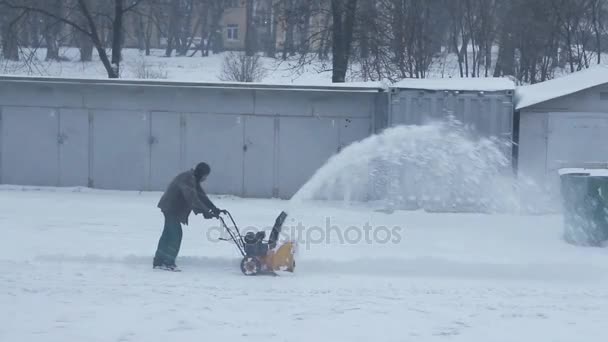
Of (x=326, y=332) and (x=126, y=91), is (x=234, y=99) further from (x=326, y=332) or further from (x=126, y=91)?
(x=326, y=332)

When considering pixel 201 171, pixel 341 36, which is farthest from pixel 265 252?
pixel 341 36

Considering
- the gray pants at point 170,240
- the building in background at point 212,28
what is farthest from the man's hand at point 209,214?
the building in background at point 212,28

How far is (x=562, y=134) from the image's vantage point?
19078 mm

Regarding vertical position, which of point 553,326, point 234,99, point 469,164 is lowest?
point 553,326

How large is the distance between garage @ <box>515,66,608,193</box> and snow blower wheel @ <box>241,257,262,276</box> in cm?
857

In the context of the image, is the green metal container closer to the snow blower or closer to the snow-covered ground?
the snow-covered ground

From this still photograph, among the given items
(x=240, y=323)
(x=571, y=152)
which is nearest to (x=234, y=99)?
(x=571, y=152)

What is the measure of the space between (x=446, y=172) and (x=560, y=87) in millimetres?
3190

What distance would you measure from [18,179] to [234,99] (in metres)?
5.43

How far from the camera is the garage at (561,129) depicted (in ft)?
62.0

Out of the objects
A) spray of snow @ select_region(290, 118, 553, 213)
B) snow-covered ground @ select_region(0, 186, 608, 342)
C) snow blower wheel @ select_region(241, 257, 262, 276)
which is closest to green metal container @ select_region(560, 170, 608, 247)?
snow-covered ground @ select_region(0, 186, 608, 342)

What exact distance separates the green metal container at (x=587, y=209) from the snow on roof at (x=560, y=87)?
3597 millimetres

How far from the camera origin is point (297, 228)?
1633 cm

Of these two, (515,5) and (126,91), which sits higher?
(515,5)
